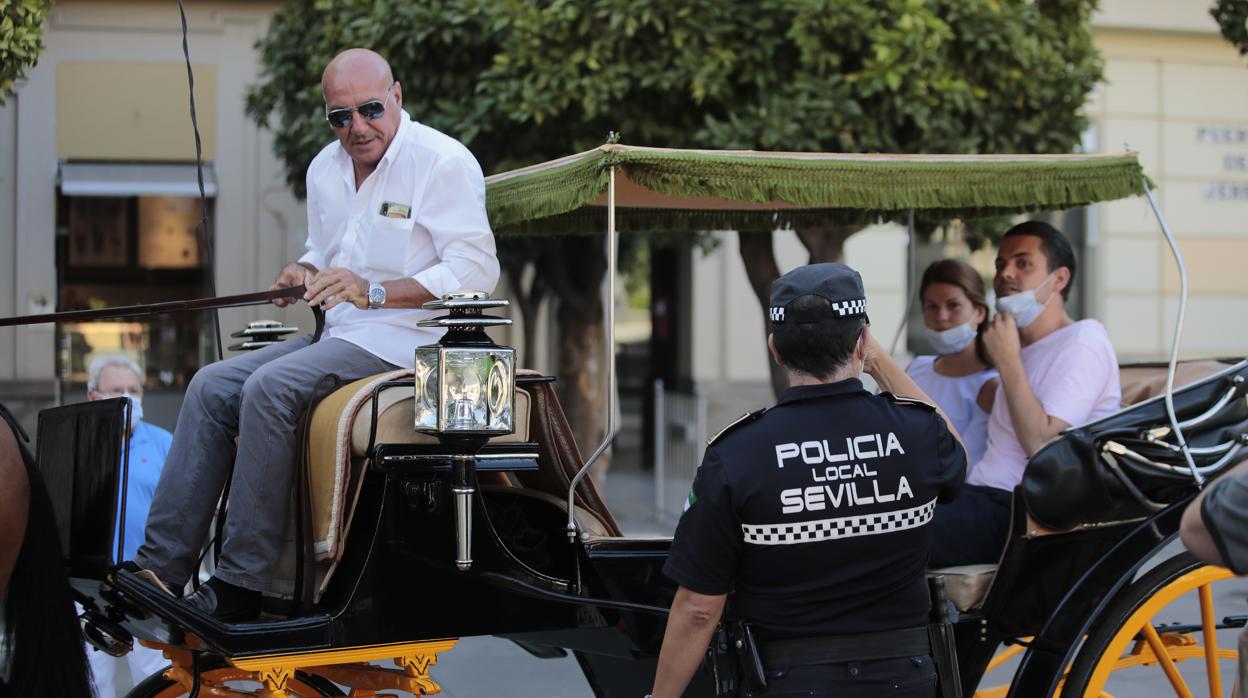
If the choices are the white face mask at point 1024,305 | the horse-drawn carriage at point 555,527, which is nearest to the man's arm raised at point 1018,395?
the white face mask at point 1024,305

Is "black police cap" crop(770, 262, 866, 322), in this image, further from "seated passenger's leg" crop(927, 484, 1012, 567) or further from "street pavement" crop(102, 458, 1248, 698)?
"street pavement" crop(102, 458, 1248, 698)

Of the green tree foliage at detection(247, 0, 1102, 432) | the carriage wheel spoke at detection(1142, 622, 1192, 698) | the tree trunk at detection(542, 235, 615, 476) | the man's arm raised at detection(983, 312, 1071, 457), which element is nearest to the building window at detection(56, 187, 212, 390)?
the tree trunk at detection(542, 235, 615, 476)

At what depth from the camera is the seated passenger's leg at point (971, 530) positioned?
156 inches

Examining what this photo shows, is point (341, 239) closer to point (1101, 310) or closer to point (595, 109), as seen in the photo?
point (595, 109)

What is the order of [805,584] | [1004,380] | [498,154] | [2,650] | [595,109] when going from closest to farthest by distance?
[805,584]
[2,650]
[1004,380]
[595,109]
[498,154]

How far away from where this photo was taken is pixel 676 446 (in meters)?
10.8

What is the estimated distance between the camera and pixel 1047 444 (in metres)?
3.64

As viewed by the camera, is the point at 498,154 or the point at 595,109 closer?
the point at 595,109

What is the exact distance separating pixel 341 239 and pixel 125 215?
29.1 feet

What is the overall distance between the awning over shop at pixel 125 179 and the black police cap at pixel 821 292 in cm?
940

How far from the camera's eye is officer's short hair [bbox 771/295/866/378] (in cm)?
270

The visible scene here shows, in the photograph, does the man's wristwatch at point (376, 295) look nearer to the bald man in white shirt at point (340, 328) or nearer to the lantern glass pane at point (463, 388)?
the bald man in white shirt at point (340, 328)

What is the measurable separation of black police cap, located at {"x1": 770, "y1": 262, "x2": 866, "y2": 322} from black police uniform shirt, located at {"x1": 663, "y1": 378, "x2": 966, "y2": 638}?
0.49 feet

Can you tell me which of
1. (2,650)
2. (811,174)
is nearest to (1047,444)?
(811,174)
